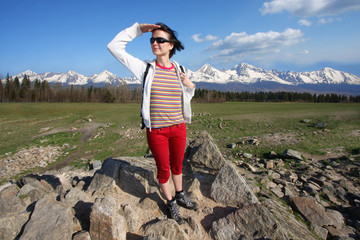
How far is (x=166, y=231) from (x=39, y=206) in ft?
7.10

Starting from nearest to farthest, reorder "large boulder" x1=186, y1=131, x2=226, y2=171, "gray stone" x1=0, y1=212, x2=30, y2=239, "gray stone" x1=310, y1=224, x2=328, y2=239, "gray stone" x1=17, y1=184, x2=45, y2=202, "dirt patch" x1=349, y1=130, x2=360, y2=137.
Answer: "gray stone" x1=0, y1=212, x2=30, y2=239 < "gray stone" x1=310, y1=224, x2=328, y2=239 < "gray stone" x1=17, y1=184, x2=45, y2=202 < "large boulder" x1=186, y1=131, x2=226, y2=171 < "dirt patch" x1=349, y1=130, x2=360, y2=137

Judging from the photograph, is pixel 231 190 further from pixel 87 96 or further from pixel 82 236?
pixel 87 96

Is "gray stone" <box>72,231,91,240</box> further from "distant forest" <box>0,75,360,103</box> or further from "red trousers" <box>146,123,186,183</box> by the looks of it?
"distant forest" <box>0,75,360,103</box>

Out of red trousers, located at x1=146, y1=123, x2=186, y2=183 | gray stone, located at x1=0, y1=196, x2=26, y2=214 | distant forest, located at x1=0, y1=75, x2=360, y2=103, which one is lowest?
gray stone, located at x1=0, y1=196, x2=26, y2=214

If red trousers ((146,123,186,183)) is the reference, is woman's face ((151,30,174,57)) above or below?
above

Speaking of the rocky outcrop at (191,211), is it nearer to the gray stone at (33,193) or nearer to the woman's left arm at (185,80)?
the gray stone at (33,193)

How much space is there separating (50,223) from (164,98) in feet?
8.26

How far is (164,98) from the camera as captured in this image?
3.23 metres

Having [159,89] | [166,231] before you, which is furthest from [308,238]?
[159,89]

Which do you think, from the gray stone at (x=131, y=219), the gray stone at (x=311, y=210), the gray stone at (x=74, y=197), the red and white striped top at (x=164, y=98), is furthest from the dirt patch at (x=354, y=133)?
the gray stone at (x=74, y=197)

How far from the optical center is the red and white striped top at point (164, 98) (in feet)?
10.5

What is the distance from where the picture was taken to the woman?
3186 mm

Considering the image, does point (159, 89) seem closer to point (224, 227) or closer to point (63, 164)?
point (224, 227)

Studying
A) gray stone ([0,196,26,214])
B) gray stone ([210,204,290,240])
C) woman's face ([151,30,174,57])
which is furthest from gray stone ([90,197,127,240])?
woman's face ([151,30,174,57])
